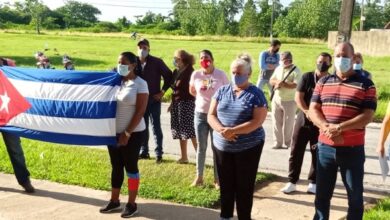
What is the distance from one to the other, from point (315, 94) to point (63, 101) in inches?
129

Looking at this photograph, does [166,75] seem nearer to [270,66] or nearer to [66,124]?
[66,124]

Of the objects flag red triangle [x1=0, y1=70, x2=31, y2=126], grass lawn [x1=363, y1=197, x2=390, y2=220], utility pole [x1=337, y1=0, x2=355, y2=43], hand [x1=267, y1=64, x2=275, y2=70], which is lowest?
grass lawn [x1=363, y1=197, x2=390, y2=220]

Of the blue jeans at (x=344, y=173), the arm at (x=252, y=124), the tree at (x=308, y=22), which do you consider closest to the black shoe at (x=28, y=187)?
the arm at (x=252, y=124)

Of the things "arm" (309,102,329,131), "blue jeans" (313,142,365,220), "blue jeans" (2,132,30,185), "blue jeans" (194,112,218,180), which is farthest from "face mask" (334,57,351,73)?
"blue jeans" (2,132,30,185)

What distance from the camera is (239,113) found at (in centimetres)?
525

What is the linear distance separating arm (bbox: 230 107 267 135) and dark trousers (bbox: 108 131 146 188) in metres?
1.40

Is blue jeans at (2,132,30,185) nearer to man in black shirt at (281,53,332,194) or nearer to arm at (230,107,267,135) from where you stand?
arm at (230,107,267,135)

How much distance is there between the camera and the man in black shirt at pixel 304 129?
6.75 meters

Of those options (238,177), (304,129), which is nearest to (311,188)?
(304,129)

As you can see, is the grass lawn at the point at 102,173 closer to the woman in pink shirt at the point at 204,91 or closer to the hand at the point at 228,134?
the woman in pink shirt at the point at 204,91

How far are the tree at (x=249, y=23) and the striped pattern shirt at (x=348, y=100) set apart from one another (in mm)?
87318

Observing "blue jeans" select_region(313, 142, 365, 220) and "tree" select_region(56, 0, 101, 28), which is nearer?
"blue jeans" select_region(313, 142, 365, 220)

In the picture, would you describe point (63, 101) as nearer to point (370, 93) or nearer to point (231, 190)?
point (231, 190)

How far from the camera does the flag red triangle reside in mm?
7266
